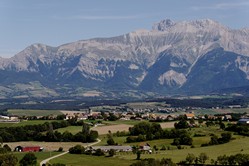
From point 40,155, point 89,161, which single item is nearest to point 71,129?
point 40,155

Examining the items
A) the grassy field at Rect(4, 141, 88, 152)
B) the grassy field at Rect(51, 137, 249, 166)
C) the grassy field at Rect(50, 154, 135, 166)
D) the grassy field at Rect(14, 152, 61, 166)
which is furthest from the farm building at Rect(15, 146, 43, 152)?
the grassy field at Rect(50, 154, 135, 166)

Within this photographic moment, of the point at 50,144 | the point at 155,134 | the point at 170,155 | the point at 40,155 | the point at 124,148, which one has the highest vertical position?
the point at 155,134

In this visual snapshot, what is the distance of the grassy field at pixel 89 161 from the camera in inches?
3541

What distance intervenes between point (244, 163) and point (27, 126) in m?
73.7

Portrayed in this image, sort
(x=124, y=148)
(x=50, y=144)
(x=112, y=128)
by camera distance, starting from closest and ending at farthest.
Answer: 1. (x=124, y=148)
2. (x=50, y=144)
3. (x=112, y=128)

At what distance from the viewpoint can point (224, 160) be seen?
87.3m

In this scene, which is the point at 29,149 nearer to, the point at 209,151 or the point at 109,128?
the point at 109,128

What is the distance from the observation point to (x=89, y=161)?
309 ft

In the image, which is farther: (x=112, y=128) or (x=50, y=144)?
(x=112, y=128)

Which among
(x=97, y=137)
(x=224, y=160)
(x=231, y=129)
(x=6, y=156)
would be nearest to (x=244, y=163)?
(x=224, y=160)

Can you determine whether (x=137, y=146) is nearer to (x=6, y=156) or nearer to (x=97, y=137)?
(x=97, y=137)

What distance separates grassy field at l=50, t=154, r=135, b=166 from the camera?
8994 cm

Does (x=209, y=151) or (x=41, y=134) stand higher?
(x=41, y=134)

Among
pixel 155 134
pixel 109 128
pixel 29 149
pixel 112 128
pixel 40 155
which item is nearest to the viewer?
pixel 40 155
